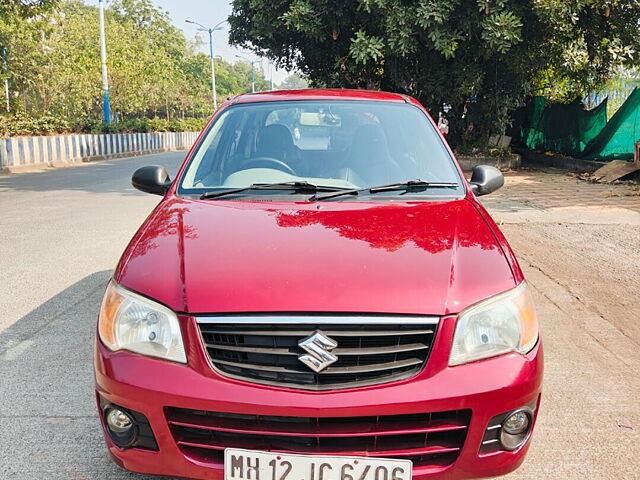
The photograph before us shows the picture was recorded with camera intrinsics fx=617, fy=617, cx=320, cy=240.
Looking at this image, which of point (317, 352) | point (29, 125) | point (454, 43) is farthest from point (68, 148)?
point (317, 352)

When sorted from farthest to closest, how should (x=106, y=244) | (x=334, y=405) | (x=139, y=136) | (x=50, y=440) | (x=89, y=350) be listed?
(x=139, y=136)
(x=106, y=244)
(x=89, y=350)
(x=50, y=440)
(x=334, y=405)

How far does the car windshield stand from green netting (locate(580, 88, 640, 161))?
10.8m

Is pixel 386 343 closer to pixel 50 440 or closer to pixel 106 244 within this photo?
pixel 50 440

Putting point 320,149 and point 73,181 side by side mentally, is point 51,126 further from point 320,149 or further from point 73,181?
point 320,149

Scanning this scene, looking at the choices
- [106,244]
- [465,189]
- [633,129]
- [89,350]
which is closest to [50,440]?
[89,350]

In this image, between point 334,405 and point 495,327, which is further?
point 495,327

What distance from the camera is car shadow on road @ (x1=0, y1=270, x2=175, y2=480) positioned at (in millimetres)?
2570

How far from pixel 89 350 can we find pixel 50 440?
1.08 metres

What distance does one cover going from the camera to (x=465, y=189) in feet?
10.3

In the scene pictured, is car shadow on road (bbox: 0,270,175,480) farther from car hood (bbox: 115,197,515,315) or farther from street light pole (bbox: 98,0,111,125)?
street light pole (bbox: 98,0,111,125)

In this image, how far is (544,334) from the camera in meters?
4.23

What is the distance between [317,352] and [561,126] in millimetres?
17255

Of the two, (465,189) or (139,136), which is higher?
(465,189)

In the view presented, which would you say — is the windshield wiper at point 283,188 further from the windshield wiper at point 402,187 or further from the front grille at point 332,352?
the front grille at point 332,352
